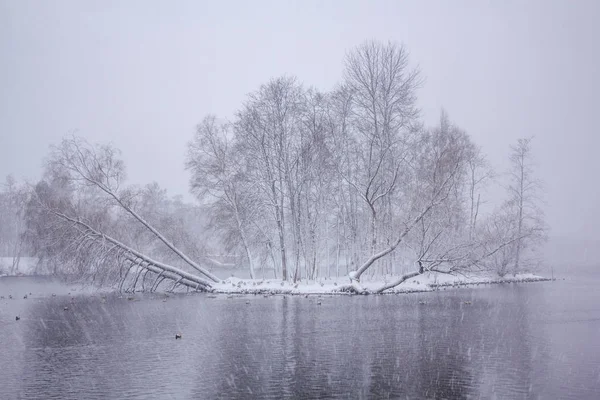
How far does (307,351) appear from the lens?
16.6 meters

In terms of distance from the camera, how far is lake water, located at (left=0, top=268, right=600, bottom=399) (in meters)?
12.2

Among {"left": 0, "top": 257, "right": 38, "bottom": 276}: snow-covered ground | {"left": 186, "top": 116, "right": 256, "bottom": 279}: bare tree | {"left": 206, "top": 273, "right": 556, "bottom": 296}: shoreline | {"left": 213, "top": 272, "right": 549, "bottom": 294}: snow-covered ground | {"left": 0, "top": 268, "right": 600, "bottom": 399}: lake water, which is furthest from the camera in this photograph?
{"left": 0, "top": 257, "right": 38, "bottom": 276}: snow-covered ground

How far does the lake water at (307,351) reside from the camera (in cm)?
1223

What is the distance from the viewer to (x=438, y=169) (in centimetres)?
3725

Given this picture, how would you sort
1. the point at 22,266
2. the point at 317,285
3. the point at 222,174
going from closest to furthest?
the point at 317,285 < the point at 222,174 < the point at 22,266

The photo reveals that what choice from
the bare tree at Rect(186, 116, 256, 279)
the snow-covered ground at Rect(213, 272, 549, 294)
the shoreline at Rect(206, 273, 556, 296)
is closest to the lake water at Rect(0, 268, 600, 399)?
the shoreline at Rect(206, 273, 556, 296)

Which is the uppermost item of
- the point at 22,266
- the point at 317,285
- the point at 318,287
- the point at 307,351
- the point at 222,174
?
the point at 222,174

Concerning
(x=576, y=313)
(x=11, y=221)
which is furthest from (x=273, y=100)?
(x=11, y=221)

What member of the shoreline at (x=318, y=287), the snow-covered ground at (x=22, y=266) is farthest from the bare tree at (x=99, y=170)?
the snow-covered ground at (x=22, y=266)

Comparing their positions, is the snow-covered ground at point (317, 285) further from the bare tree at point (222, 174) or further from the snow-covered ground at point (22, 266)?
the snow-covered ground at point (22, 266)

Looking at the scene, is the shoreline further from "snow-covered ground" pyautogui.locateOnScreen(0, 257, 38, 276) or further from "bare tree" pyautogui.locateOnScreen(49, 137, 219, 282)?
"snow-covered ground" pyautogui.locateOnScreen(0, 257, 38, 276)

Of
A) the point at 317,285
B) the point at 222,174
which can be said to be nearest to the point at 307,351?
the point at 317,285

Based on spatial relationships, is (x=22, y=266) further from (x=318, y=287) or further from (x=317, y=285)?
(x=318, y=287)

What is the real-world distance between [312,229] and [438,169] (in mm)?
11909
